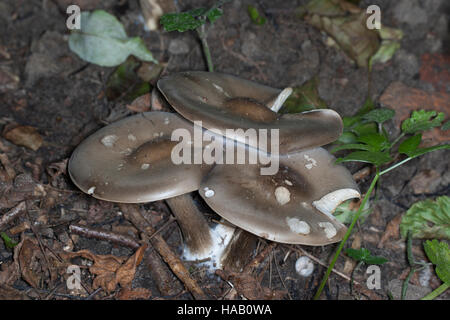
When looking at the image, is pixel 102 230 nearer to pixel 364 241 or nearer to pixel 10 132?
pixel 10 132

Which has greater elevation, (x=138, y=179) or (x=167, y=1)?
(x=167, y=1)

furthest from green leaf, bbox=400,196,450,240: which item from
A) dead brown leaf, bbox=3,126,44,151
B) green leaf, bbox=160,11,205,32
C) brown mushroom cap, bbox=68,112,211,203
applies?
dead brown leaf, bbox=3,126,44,151

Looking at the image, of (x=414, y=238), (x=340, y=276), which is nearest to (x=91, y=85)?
(x=340, y=276)

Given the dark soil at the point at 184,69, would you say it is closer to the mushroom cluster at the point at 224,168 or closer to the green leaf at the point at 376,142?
the mushroom cluster at the point at 224,168

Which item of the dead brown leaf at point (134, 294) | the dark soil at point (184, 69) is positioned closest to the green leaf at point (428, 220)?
the dark soil at point (184, 69)

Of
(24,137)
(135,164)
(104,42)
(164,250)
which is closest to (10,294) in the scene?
(164,250)
